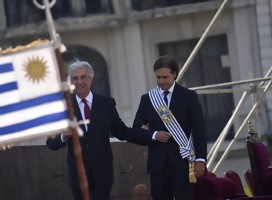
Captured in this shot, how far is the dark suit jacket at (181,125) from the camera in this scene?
1300 cm

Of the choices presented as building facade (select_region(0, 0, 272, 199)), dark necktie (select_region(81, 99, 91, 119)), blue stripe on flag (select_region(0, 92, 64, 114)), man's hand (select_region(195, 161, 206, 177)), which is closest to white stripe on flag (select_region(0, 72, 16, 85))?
blue stripe on flag (select_region(0, 92, 64, 114))

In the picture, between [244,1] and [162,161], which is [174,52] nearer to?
[244,1]

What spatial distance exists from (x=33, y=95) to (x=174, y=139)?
2.59 meters

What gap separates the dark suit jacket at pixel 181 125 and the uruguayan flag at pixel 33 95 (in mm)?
2515

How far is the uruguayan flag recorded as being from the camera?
10.6 m

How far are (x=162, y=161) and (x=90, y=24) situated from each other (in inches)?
667

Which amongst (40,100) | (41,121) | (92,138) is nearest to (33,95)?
(40,100)

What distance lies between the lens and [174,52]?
29641mm

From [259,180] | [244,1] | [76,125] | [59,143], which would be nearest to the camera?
[76,125]

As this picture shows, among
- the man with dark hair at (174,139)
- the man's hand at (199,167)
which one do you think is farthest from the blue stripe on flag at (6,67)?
the man's hand at (199,167)

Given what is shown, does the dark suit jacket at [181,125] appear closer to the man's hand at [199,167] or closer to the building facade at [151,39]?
the man's hand at [199,167]

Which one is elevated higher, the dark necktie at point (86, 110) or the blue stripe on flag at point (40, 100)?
the blue stripe on flag at point (40, 100)

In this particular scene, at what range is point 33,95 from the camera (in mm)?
10656

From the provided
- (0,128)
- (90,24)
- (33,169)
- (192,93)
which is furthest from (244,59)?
(0,128)
